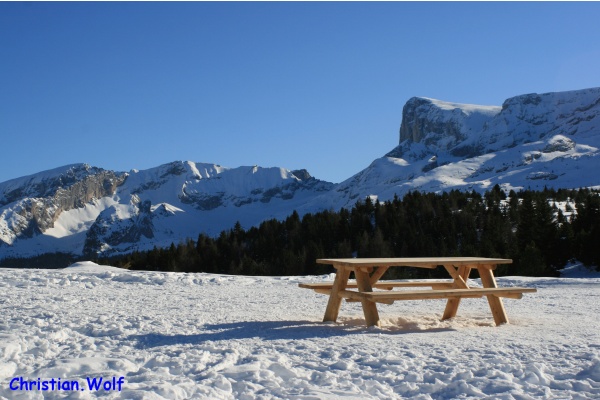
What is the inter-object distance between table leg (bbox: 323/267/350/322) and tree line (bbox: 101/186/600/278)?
137 feet

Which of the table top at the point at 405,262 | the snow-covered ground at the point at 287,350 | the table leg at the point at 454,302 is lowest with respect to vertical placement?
the snow-covered ground at the point at 287,350

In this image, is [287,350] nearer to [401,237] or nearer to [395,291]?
[395,291]

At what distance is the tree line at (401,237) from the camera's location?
5306 centimetres

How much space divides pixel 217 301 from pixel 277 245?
59.1 m

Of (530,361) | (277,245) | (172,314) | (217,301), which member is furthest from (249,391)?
(277,245)

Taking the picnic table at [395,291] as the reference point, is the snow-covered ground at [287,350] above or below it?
below

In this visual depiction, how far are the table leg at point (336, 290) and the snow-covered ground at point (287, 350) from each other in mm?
267

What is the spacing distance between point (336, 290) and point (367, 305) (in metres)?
0.73

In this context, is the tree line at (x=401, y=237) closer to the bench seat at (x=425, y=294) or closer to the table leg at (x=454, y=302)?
the table leg at (x=454, y=302)

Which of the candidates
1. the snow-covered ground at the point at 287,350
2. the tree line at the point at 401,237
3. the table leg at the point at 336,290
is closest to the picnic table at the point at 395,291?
the table leg at the point at 336,290

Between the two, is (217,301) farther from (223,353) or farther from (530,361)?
(530,361)

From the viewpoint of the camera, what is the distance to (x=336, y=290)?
33.2 feet

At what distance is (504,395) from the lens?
19.1 feet

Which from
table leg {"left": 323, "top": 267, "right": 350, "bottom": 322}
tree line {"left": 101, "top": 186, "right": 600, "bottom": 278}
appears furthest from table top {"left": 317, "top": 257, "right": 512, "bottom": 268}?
tree line {"left": 101, "top": 186, "right": 600, "bottom": 278}
